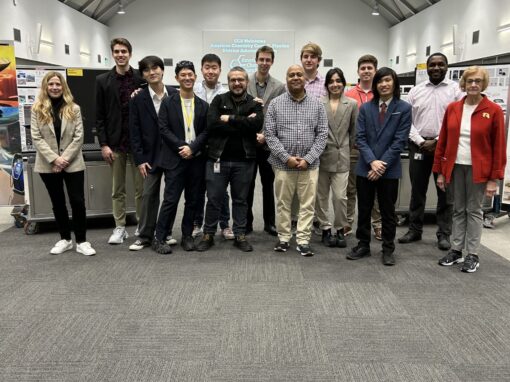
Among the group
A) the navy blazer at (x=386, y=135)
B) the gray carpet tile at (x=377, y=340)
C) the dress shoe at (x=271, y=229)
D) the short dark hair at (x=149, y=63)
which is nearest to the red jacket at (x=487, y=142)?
the navy blazer at (x=386, y=135)

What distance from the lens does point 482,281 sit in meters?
2.79

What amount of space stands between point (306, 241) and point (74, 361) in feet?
6.26

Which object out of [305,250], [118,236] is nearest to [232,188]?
[305,250]

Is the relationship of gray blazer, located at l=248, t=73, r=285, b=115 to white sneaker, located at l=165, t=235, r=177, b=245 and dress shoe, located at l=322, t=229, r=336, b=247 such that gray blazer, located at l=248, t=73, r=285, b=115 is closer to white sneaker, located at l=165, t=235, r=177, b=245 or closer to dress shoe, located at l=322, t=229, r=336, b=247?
→ dress shoe, located at l=322, t=229, r=336, b=247

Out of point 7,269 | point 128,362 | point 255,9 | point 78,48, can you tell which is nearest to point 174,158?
point 7,269

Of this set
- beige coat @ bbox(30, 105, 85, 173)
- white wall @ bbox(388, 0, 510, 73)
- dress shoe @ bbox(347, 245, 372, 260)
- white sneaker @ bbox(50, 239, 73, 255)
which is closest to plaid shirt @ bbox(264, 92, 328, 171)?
dress shoe @ bbox(347, 245, 372, 260)

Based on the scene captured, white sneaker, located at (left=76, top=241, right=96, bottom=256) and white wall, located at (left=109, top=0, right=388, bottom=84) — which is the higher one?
white wall, located at (left=109, top=0, right=388, bottom=84)

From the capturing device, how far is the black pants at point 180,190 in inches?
129

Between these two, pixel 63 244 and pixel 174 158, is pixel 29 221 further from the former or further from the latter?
pixel 174 158

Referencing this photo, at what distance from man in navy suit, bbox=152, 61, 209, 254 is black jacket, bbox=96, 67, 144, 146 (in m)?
0.49

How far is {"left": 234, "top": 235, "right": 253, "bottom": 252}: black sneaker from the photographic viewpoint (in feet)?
11.0

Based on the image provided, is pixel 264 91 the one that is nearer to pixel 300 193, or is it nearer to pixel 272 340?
pixel 300 193

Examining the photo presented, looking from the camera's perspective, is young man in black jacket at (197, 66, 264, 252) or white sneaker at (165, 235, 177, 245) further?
white sneaker at (165, 235, 177, 245)

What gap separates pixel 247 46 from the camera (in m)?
13.6
